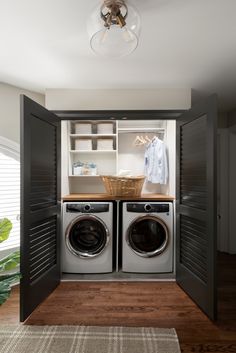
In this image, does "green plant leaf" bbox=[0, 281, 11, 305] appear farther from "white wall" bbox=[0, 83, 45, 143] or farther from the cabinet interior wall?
the cabinet interior wall

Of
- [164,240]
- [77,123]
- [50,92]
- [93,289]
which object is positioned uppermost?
[50,92]

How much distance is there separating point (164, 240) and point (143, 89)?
1.82 metres

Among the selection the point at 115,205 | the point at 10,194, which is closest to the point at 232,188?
the point at 115,205

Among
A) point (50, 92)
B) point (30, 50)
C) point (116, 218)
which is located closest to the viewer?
point (30, 50)

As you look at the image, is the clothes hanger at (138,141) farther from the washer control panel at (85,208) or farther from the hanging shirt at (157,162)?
the washer control panel at (85,208)

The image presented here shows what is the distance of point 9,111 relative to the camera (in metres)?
2.59

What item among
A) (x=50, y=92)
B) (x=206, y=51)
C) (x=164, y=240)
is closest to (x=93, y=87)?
(x=50, y=92)

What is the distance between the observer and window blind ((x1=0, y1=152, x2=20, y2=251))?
256cm

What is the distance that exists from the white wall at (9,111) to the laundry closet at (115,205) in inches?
20.3

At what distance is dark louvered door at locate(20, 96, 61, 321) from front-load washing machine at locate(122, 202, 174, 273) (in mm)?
829

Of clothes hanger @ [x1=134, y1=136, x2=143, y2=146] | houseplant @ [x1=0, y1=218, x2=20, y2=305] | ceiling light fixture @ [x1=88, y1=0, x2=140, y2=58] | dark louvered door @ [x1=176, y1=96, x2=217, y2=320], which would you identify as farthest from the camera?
clothes hanger @ [x1=134, y1=136, x2=143, y2=146]

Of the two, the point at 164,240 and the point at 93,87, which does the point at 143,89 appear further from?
the point at 164,240

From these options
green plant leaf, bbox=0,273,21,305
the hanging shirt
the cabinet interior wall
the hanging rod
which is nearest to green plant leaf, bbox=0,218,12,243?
green plant leaf, bbox=0,273,21,305

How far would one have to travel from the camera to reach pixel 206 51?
1.88 metres
